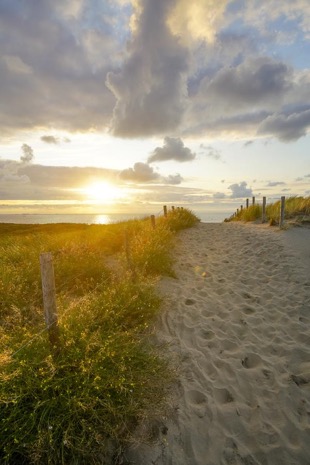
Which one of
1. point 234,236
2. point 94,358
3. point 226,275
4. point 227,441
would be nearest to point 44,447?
point 94,358

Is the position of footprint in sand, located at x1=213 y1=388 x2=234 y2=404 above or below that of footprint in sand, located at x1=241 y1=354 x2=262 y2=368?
above

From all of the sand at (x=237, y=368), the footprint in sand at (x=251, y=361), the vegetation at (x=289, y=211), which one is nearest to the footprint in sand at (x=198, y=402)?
the sand at (x=237, y=368)

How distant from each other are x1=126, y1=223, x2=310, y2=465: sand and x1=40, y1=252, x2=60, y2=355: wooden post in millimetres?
1614

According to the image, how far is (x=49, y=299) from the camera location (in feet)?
12.3

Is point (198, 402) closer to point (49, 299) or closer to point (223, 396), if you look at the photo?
point (223, 396)

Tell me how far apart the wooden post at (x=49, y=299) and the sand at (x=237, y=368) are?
63.6 inches

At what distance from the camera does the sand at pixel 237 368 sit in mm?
3053

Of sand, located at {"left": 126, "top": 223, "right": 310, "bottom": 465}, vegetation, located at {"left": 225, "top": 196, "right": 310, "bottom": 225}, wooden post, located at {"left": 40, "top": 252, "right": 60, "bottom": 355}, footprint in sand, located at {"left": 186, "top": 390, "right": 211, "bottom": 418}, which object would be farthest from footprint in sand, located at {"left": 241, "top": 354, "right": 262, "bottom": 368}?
vegetation, located at {"left": 225, "top": 196, "right": 310, "bottom": 225}

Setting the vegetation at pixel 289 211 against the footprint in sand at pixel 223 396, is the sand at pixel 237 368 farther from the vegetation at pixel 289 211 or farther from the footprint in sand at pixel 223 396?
the vegetation at pixel 289 211

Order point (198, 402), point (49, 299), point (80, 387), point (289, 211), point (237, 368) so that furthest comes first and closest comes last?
point (289, 211)
point (237, 368)
point (49, 299)
point (198, 402)
point (80, 387)

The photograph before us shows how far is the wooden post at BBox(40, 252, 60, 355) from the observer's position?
368cm

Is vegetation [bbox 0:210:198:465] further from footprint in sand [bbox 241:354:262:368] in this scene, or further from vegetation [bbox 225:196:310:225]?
vegetation [bbox 225:196:310:225]

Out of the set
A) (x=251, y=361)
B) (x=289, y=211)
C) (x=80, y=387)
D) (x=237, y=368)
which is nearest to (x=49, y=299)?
(x=80, y=387)

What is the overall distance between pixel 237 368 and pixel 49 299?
2.99 m
